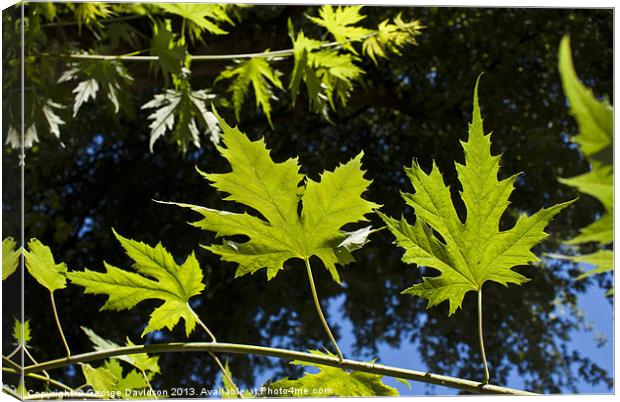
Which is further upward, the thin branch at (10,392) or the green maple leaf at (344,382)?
the thin branch at (10,392)

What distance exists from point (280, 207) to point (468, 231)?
55 mm

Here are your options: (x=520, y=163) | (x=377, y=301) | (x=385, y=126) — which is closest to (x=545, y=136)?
(x=520, y=163)

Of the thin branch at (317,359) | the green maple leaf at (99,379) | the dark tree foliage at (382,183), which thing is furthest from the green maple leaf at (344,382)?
the dark tree foliage at (382,183)

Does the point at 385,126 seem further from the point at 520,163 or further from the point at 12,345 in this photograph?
the point at 12,345

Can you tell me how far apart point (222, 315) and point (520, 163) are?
937 mm

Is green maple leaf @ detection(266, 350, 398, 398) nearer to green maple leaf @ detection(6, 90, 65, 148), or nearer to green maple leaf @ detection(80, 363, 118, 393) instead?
green maple leaf @ detection(80, 363, 118, 393)

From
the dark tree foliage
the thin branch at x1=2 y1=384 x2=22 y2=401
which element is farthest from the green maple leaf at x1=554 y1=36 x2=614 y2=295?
the dark tree foliage

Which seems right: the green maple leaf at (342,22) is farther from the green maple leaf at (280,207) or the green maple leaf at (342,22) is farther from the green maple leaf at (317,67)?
the green maple leaf at (280,207)

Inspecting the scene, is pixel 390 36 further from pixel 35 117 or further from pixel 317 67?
pixel 35 117

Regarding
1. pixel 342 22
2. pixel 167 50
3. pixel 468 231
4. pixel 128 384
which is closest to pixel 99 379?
pixel 128 384

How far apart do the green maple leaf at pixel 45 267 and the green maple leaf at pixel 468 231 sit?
0.14 m

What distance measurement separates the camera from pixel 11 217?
2.15 ft

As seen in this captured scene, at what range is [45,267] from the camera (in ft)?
0.98

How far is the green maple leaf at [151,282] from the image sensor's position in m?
0.27
